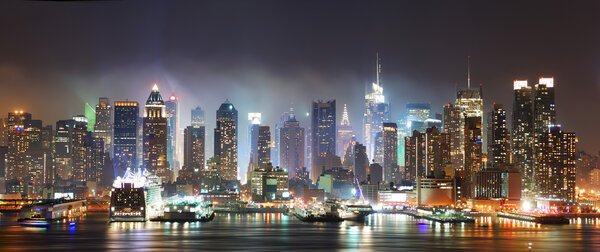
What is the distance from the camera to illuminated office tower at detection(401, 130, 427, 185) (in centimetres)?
14175

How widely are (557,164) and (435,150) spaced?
27037 mm

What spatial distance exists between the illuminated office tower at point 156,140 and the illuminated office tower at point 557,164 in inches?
2628

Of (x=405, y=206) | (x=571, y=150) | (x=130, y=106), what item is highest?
(x=130, y=106)

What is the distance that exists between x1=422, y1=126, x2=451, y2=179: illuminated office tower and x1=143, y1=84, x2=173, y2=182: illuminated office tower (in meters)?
48.3

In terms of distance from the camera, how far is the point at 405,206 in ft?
432

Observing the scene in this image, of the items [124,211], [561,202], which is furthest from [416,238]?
[561,202]

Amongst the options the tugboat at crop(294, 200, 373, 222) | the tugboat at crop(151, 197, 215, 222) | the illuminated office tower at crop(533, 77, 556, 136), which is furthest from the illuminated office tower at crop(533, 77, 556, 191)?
the tugboat at crop(151, 197, 215, 222)

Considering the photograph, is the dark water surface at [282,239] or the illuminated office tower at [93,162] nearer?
the dark water surface at [282,239]

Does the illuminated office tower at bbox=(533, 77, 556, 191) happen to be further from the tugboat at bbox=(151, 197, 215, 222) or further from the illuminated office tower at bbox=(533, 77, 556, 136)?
the tugboat at bbox=(151, 197, 215, 222)

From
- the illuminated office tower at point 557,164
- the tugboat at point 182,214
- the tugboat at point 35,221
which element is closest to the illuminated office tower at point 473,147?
the illuminated office tower at point 557,164

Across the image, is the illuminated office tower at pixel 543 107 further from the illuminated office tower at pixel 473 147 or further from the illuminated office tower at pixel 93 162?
the illuminated office tower at pixel 93 162

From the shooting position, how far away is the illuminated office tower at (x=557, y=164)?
114938 millimetres

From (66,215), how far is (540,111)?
248 ft

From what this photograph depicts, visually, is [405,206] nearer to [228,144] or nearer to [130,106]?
[228,144]
